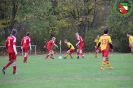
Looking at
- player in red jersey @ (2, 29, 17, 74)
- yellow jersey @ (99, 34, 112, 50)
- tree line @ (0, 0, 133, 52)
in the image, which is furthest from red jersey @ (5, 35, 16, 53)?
tree line @ (0, 0, 133, 52)

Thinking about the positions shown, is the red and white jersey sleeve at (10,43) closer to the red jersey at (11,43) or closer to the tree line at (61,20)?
the red jersey at (11,43)

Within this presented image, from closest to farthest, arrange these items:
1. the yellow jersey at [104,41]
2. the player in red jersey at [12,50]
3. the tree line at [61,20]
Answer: the player in red jersey at [12,50]
the yellow jersey at [104,41]
the tree line at [61,20]

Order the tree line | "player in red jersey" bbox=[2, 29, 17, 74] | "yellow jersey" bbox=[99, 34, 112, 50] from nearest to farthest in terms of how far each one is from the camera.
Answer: "player in red jersey" bbox=[2, 29, 17, 74]
"yellow jersey" bbox=[99, 34, 112, 50]
the tree line

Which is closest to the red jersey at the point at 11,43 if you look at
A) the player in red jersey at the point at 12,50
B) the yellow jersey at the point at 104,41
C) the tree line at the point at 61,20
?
the player in red jersey at the point at 12,50

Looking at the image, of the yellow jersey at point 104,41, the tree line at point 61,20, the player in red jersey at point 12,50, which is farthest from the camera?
the tree line at point 61,20

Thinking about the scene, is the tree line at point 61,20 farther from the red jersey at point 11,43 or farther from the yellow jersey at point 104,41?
the red jersey at point 11,43

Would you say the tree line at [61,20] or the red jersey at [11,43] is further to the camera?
the tree line at [61,20]

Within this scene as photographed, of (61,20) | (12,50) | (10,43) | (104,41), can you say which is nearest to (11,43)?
(10,43)

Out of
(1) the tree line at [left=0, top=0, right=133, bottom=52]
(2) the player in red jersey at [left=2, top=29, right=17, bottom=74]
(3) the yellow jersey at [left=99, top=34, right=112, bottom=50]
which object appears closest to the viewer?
(2) the player in red jersey at [left=2, top=29, right=17, bottom=74]

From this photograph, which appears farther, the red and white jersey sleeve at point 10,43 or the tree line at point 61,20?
the tree line at point 61,20

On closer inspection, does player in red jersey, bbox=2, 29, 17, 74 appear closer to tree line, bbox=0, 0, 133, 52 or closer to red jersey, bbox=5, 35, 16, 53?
red jersey, bbox=5, 35, 16, 53

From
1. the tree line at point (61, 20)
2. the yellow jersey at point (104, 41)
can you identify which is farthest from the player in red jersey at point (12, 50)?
the tree line at point (61, 20)

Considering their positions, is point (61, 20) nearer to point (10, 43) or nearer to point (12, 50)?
point (10, 43)

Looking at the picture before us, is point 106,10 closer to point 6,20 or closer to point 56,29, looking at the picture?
point 56,29
